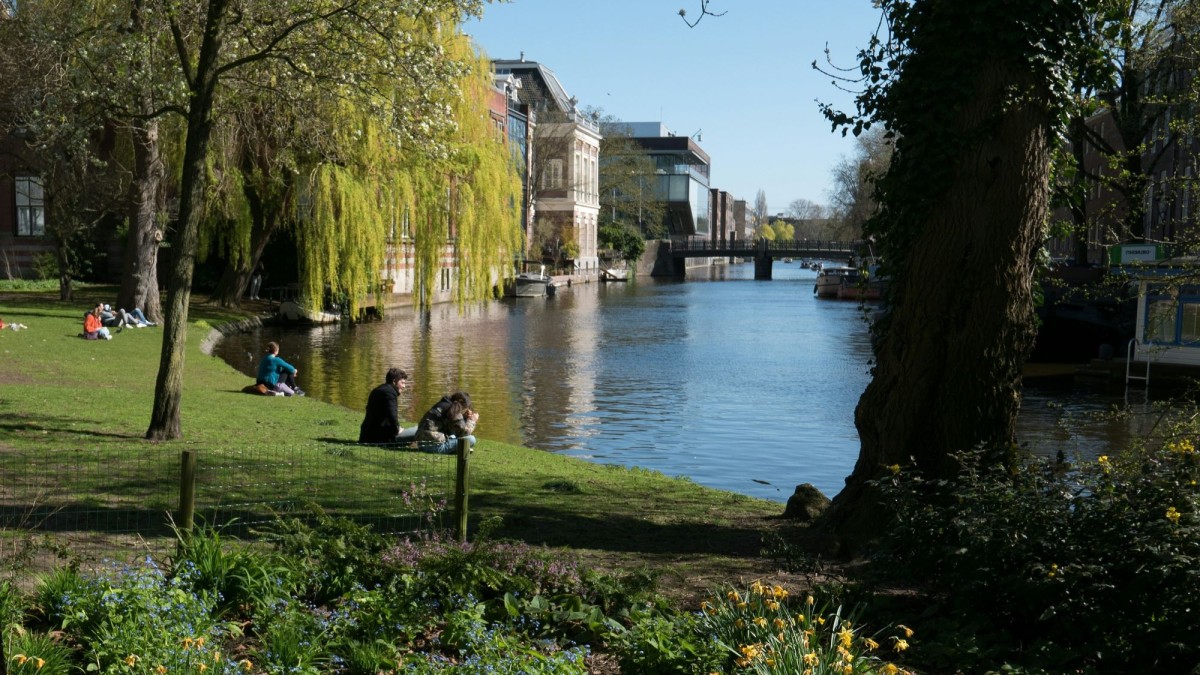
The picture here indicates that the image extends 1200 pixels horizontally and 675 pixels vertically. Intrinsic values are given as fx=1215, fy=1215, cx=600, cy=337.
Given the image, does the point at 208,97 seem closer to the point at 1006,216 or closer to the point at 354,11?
the point at 354,11

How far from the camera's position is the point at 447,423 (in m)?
16.0

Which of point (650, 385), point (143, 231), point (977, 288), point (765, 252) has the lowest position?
point (650, 385)

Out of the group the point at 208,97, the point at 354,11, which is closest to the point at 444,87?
the point at 354,11

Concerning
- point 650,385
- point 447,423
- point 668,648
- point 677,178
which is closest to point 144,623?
point 668,648

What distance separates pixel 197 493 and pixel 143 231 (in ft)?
78.4

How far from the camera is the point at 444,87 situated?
53.3 feet

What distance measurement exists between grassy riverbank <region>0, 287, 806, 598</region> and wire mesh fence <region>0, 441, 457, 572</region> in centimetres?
28

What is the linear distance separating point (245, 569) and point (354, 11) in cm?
934

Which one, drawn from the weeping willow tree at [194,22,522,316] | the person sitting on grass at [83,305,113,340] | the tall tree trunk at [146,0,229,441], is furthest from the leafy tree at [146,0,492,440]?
the weeping willow tree at [194,22,522,316]

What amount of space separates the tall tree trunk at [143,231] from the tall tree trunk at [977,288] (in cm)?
2509

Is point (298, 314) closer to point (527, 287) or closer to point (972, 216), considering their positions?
point (527, 287)

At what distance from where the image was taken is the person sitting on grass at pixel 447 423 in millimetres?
15445

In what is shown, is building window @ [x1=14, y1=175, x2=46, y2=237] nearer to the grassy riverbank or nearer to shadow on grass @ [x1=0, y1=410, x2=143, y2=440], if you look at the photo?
the grassy riverbank

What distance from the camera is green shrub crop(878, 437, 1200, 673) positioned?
19.4 feet
